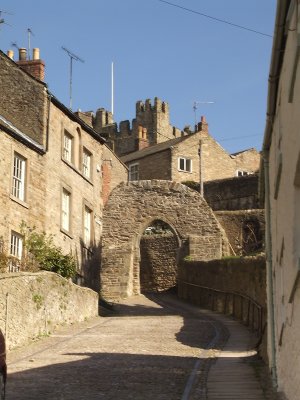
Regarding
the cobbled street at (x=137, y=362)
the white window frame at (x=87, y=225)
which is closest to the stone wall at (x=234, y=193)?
the white window frame at (x=87, y=225)

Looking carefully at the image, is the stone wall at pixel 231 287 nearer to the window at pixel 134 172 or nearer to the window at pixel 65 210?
the window at pixel 65 210

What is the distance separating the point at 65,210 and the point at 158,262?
12.4m

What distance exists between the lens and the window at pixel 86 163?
3250 cm

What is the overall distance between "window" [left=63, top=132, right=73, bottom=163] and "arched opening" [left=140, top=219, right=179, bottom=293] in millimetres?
10392

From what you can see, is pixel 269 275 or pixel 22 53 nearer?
pixel 269 275

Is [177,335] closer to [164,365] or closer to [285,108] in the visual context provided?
[164,365]

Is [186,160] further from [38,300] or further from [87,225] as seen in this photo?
[38,300]

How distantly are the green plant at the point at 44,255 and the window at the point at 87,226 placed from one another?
6.20 meters

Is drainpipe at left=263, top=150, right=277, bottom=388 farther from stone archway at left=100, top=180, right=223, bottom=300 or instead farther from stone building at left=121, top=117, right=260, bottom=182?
stone building at left=121, top=117, right=260, bottom=182

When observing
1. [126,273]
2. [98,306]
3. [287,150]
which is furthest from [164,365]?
[126,273]

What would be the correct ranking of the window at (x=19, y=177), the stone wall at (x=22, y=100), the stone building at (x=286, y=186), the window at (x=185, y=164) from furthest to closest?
the window at (x=185, y=164)
the stone wall at (x=22, y=100)
the window at (x=19, y=177)
the stone building at (x=286, y=186)

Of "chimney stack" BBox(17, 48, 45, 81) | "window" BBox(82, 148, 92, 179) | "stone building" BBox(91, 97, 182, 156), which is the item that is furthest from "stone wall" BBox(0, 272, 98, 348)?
"stone building" BBox(91, 97, 182, 156)

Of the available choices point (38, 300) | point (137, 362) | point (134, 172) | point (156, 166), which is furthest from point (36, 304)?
→ point (134, 172)

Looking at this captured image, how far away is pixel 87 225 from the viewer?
3284 centimetres
